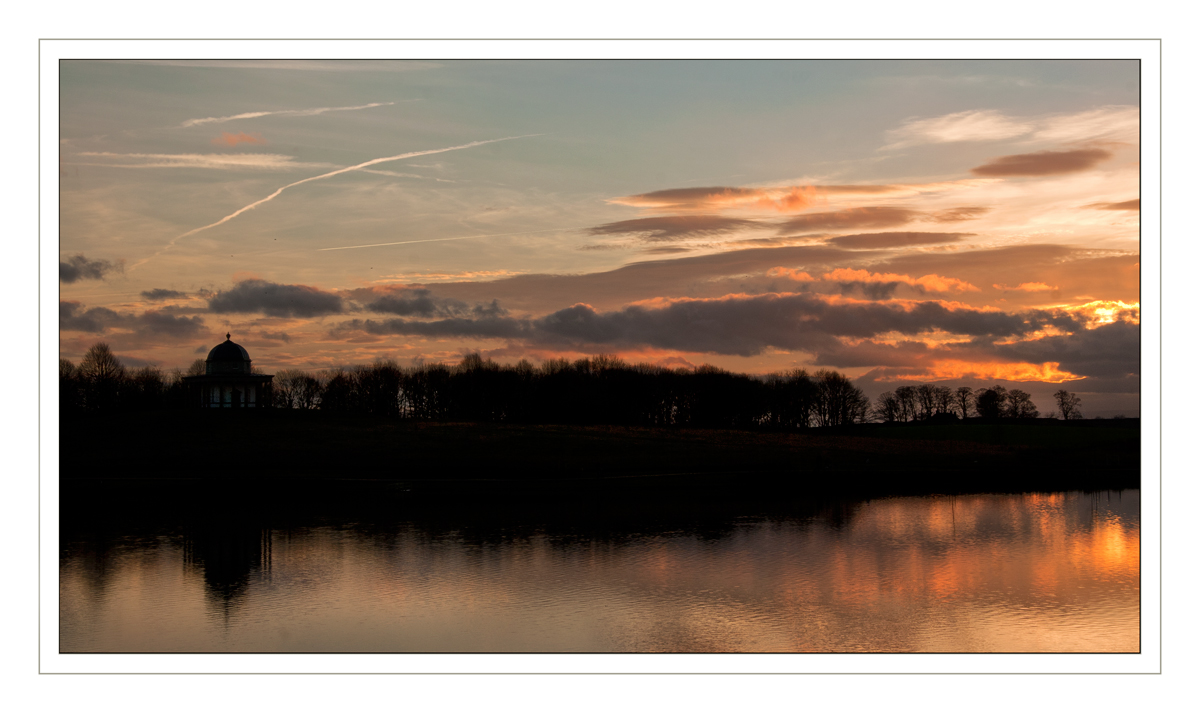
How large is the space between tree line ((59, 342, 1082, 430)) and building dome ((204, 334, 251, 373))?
14.0 metres

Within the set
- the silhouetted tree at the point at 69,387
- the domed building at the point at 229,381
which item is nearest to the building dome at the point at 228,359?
the domed building at the point at 229,381

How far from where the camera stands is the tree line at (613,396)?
102188 mm

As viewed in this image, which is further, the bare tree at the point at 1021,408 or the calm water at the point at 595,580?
the bare tree at the point at 1021,408

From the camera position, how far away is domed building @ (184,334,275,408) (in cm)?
8706

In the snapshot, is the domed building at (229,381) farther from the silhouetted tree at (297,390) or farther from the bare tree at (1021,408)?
the bare tree at (1021,408)

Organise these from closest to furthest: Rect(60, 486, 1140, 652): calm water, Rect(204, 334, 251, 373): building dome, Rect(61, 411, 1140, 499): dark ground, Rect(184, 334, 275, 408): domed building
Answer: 1. Rect(60, 486, 1140, 652): calm water
2. Rect(61, 411, 1140, 499): dark ground
3. Rect(184, 334, 275, 408): domed building
4. Rect(204, 334, 251, 373): building dome

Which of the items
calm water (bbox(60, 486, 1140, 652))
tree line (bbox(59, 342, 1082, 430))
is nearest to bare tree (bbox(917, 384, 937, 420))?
tree line (bbox(59, 342, 1082, 430))

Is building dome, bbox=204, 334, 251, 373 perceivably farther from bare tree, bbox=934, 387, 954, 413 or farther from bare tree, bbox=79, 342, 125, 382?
bare tree, bbox=934, 387, 954, 413

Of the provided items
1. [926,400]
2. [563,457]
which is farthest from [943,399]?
[563,457]

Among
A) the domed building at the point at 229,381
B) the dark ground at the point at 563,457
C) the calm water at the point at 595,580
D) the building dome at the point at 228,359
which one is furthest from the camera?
the building dome at the point at 228,359

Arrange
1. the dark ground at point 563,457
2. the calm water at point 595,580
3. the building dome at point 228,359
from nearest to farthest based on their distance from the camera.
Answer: the calm water at point 595,580 < the dark ground at point 563,457 < the building dome at point 228,359

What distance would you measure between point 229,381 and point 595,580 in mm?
68708

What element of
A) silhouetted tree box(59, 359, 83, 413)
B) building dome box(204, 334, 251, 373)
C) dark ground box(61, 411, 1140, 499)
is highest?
building dome box(204, 334, 251, 373)
